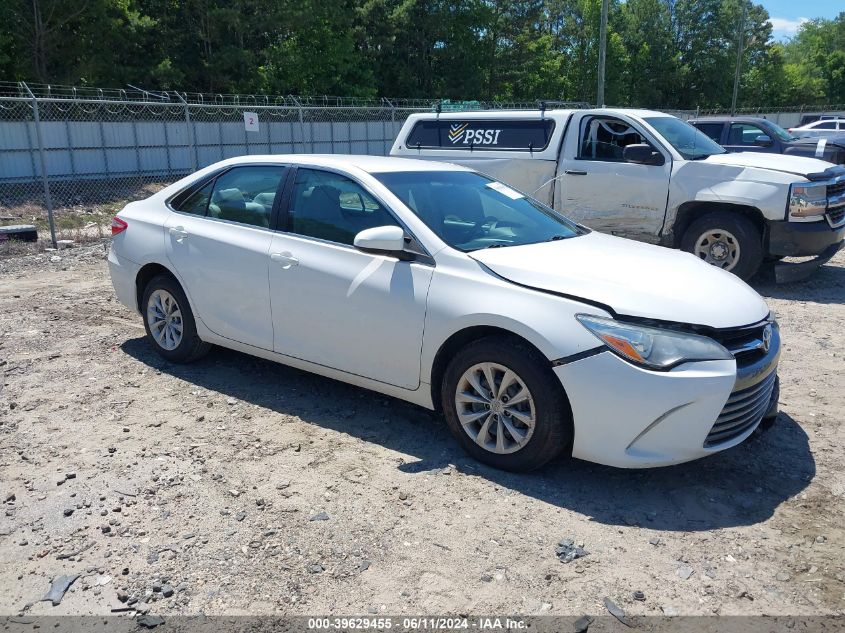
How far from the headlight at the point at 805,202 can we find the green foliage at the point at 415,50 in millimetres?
26184

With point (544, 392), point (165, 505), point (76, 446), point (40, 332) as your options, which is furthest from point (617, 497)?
point (40, 332)

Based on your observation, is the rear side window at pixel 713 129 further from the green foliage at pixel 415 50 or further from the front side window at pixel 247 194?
the green foliage at pixel 415 50

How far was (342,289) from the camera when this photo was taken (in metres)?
4.30

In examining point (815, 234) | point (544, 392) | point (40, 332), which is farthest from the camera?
point (815, 234)

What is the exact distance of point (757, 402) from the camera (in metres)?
3.74

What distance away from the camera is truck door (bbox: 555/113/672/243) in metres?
8.48

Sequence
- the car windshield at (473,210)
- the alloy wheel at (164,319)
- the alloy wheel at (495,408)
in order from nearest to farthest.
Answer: the alloy wheel at (495,408) < the car windshield at (473,210) < the alloy wheel at (164,319)

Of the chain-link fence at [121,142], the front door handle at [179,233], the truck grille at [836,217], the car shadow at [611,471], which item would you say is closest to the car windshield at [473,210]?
the car shadow at [611,471]

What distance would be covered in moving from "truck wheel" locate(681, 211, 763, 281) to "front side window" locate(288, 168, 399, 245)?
4.86 metres

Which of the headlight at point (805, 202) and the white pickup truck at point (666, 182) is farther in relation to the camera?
the white pickup truck at point (666, 182)

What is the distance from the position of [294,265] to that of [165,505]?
5.46 feet

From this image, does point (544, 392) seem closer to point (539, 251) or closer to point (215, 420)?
point (539, 251)

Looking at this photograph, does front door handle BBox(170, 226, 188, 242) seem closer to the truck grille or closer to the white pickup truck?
the white pickup truck

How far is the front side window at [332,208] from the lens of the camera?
440cm
